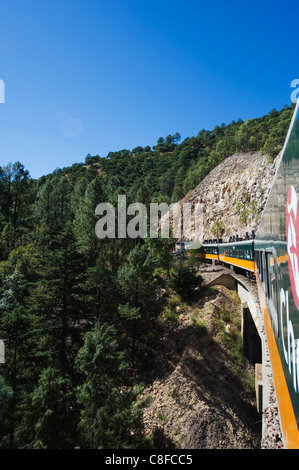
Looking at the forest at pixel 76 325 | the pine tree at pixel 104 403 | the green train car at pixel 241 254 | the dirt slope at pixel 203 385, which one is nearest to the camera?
the pine tree at pixel 104 403

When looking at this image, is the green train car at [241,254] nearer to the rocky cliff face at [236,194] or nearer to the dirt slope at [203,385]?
the dirt slope at [203,385]

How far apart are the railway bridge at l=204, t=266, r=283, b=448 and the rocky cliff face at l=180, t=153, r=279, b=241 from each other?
19569 millimetres

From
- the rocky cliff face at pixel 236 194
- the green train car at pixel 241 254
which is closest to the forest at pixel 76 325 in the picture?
the green train car at pixel 241 254

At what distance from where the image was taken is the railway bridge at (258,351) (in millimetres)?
8262

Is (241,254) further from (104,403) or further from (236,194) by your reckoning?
(236,194)

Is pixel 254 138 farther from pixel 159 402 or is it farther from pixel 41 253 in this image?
pixel 159 402

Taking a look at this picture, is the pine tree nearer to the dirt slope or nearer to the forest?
the forest

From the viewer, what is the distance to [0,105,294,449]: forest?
12.8 meters

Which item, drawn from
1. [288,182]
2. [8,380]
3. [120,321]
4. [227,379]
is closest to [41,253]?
[120,321]

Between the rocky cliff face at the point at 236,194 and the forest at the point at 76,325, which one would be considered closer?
the forest at the point at 76,325

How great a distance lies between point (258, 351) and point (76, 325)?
16.3m

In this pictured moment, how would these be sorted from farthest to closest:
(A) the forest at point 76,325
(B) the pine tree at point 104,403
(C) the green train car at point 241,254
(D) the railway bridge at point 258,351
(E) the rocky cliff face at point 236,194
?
(E) the rocky cliff face at point 236,194, (C) the green train car at point 241,254, (A) the forest at point 76,325, (B) the pine tree at point 104,403, (D) the railway bridge at point 258,351

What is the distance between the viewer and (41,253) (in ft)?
110

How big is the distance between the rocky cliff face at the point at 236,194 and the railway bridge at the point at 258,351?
64.2ft
